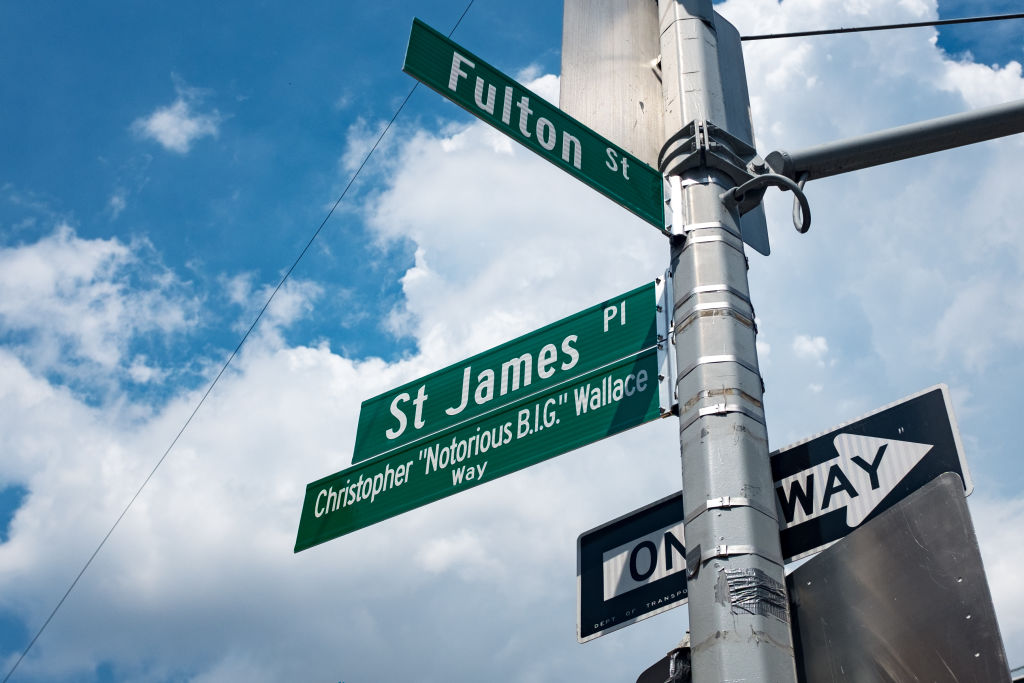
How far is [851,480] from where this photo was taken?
315 centimetres

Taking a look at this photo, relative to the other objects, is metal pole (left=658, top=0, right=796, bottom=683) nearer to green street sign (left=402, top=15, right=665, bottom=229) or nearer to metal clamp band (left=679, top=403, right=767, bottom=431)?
metal clamp band (left=679, top=403, right=767, bottom=431)

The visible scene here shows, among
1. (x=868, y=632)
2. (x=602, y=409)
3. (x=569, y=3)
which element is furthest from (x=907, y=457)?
(x=569, y=3)

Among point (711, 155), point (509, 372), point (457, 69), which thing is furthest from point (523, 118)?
point (509, 372)

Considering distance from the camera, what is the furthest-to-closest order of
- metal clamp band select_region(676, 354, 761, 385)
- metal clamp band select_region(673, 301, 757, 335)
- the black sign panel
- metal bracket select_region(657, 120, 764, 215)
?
1. metal bracket select_region(657, 120, 764, 215)
2. the black sign panel
3. metal clamp band select_region(673, 301, 757, 335)
4. metal clamp band select_region(676, 354, 761, 385)

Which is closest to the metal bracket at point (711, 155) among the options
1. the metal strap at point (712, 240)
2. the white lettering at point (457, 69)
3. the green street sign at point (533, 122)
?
the green street sign at point (533, 122)

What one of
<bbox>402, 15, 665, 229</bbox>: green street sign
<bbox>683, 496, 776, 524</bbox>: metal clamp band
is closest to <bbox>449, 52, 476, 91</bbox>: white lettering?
<bbox>402, 15, 665, 229</bbox>: green street sign

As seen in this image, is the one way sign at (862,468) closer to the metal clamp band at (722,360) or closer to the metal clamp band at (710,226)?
the metal clamp band at (722,360)

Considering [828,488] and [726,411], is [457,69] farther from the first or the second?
[828,488]

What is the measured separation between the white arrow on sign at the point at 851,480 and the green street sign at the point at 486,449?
0.59 metres

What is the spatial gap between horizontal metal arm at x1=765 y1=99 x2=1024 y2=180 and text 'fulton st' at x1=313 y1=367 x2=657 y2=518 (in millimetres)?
1016

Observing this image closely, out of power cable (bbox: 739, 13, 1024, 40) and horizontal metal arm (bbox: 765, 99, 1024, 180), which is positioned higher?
power cable (bbox: 739, 13, 1024, 40)

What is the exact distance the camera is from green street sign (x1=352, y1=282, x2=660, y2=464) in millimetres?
4070

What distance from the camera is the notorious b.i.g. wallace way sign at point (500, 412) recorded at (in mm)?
3928

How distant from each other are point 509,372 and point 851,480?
5.71 ft
